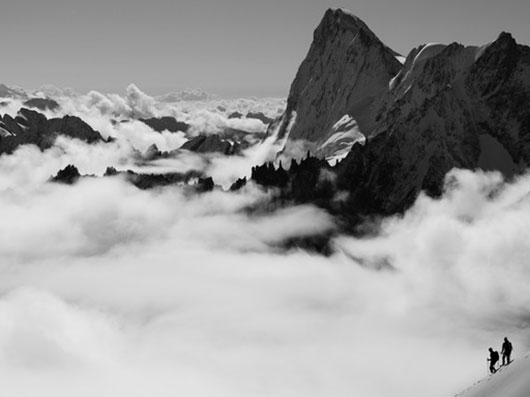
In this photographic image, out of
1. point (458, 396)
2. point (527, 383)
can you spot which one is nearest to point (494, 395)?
point (527, 383)

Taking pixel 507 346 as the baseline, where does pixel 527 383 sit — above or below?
below

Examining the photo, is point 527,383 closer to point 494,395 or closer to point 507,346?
point 494,395

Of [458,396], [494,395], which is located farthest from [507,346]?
[494,395]

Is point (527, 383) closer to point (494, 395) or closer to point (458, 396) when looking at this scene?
point (494, 395)

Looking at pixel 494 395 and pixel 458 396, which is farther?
pixel 458 396

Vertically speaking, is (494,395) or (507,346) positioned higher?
(507,346)
